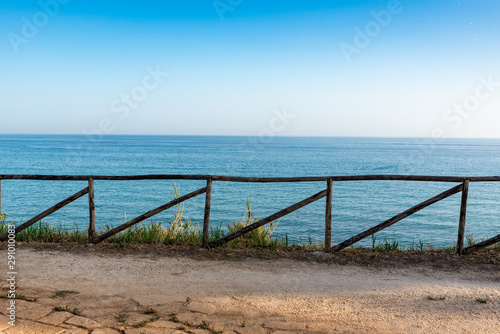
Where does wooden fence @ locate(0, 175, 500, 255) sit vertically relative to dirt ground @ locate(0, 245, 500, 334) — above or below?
above

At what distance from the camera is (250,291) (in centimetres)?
517

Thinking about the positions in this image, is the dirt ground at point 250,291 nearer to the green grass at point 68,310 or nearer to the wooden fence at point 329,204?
the green grass at point 68,310

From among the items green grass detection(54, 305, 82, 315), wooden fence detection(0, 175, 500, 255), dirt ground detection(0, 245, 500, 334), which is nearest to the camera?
dirt ground detection(0, 245, 500, 334)

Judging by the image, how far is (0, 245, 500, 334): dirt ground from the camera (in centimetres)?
414

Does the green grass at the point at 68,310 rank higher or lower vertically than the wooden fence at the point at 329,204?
lower

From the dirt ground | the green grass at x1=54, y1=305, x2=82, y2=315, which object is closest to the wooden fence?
the dirt ground

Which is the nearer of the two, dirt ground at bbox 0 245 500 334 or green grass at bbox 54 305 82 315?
dirt ground at bbox 0 245 500 334

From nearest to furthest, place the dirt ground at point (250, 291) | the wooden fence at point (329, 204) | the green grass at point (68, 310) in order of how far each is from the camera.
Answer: the dirt ground at point (250, 291) → the green grass at point (68, 310) → the wooden fence at point (329, 204)

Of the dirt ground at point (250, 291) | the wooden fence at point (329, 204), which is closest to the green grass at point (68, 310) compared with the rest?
the dirt ground at point (250, 291)

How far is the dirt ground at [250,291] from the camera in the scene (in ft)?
13.6

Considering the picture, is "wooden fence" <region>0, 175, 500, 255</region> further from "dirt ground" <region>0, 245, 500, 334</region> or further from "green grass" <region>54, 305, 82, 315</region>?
"green grass" <region>54, 305, 82, 315</region>

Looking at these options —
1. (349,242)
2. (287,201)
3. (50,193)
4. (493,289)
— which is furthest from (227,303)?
(50,193)

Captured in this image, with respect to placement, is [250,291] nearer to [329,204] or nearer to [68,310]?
[68,310]

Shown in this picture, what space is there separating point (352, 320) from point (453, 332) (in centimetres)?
98
